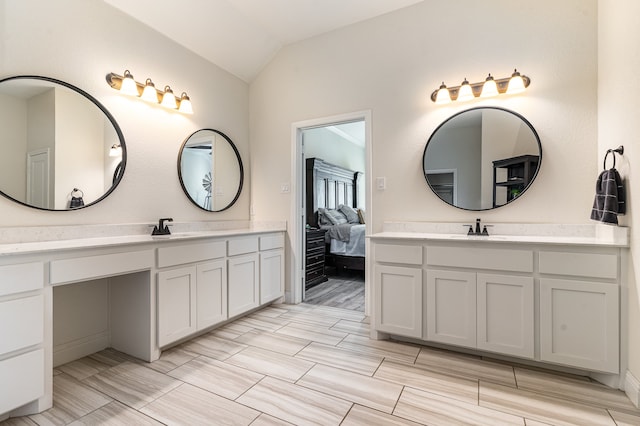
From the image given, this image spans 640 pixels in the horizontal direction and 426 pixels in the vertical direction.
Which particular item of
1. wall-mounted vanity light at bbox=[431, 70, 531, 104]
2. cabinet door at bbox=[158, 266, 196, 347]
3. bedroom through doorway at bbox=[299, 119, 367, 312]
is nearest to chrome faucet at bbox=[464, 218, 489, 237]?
wall-mounted vanity light at bbox=[431, 70, 531, 104]

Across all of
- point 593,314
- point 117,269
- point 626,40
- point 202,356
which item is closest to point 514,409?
point 593,314

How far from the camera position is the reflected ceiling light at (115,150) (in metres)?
2.45

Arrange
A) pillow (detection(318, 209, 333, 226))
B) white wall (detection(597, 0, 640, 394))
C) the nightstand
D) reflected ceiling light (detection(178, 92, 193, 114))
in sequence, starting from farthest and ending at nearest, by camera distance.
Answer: pillow (detection(318, 209, 333, 226)), the nightstand, reflected ceiling light (detection(178, 92, 193, 114)), white wall (detection(597, 0, 640, 394))

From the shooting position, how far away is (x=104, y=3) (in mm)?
2398

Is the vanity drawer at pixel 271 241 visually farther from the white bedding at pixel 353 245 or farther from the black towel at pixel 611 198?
the black towel at pixel 611 198

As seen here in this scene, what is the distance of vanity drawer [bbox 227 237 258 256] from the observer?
9.29ft

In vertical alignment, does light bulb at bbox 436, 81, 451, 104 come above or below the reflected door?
above

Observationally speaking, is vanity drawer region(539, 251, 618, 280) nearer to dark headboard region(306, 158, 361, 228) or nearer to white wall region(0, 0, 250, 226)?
white wall region(0, 0, 250, 226)

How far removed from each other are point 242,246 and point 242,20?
228cm

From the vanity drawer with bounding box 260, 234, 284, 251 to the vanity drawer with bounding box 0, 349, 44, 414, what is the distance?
187 cm

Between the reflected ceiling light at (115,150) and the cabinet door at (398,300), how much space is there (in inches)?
90.4

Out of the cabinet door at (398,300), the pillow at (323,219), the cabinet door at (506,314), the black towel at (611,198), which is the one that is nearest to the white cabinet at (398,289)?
the cabinet door at (398,300)

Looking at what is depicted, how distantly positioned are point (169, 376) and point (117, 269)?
0.77m

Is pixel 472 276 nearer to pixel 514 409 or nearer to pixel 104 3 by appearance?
pixel 514 409
